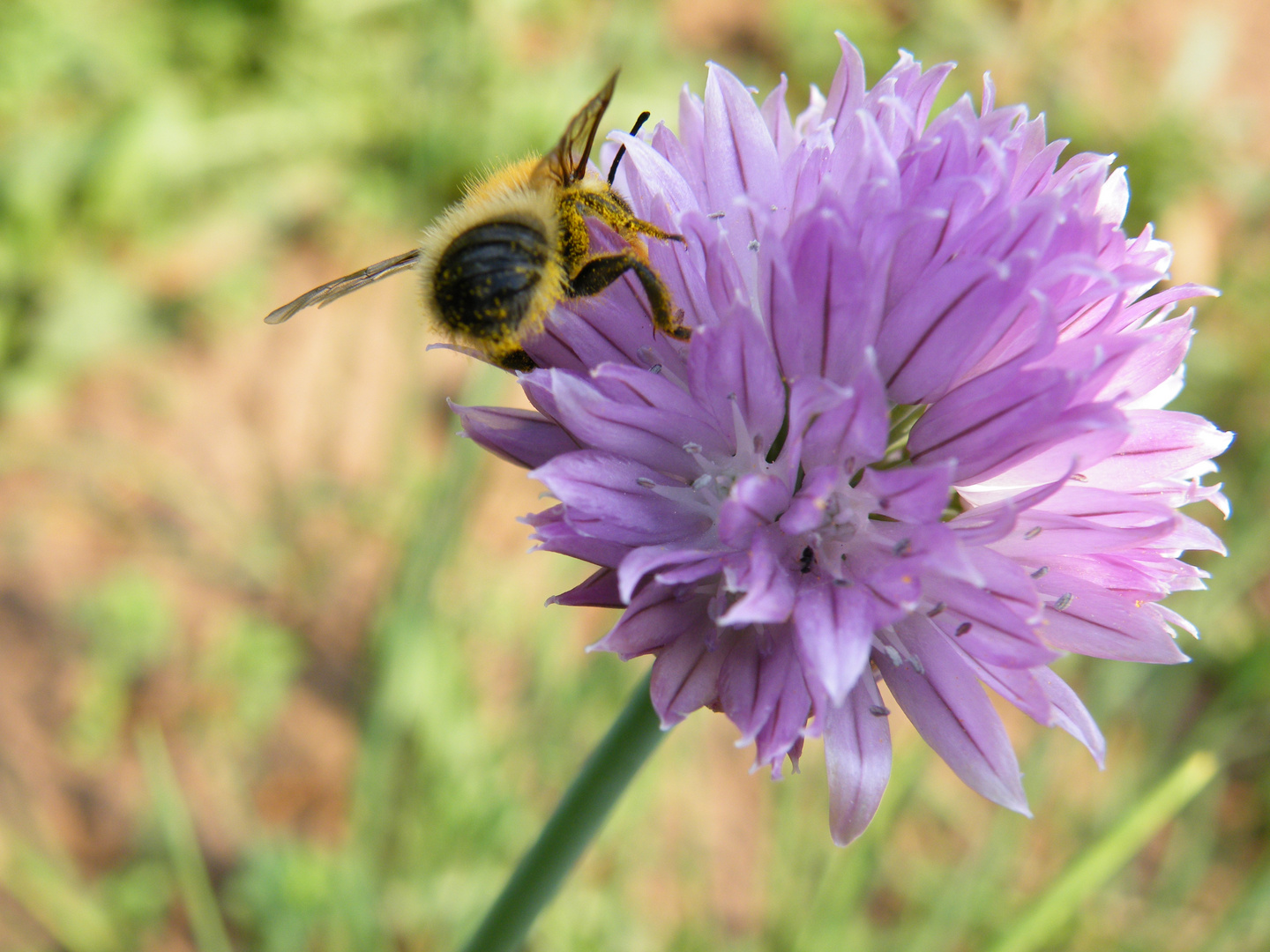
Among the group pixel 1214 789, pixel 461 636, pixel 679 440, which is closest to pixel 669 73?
pixel 461 636

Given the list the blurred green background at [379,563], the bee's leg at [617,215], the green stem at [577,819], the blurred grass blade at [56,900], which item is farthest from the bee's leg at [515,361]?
the blurred grass blade at [56,900]

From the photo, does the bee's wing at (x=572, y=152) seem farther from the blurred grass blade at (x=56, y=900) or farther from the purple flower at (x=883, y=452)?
the blurred grass blade at (x=56, y=900)

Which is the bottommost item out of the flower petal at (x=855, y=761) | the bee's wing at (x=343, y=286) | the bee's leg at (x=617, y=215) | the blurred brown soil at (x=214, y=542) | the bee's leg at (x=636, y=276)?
the blurred brown soil at (x=214, y=542)

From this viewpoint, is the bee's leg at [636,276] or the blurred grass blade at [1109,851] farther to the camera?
the blurred grass blade at [1109,851]

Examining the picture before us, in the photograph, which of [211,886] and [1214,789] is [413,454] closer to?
[211,886]

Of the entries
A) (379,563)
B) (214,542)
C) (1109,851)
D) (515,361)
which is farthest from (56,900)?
(1109,851)

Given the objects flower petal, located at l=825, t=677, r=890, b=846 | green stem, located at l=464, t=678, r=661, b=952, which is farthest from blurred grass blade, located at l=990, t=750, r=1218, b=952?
green stem, located at l=464, t=678, r=661, b=952

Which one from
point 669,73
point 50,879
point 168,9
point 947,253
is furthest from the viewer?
point 669,73
